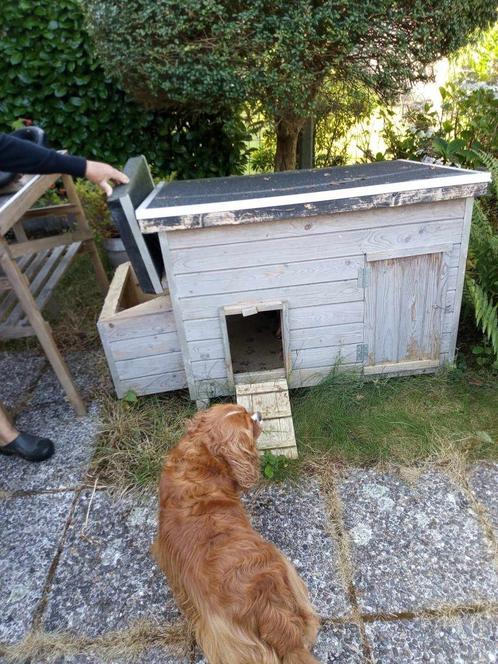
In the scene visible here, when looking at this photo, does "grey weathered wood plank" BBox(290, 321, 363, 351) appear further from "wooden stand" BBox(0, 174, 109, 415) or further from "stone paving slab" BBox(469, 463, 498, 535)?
"wooden stand" BBox(0, 174, 109, 415)

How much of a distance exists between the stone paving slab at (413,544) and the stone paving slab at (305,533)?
0.34ft

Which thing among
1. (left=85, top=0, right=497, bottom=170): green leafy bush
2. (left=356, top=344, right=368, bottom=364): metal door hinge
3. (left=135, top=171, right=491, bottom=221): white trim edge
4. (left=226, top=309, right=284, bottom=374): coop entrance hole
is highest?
(left=85, top=0, right=497, bottom=170): green leafy bush

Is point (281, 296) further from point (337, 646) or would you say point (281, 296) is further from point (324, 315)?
point (337, 646)

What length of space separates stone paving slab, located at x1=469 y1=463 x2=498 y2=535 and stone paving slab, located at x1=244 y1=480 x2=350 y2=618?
2.51 feet

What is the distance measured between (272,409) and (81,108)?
151 inches

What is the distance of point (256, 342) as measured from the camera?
11.4ft

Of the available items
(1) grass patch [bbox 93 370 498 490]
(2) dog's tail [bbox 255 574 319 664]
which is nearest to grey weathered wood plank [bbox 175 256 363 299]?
(1) grass patch [bbox 93 370 498 490]

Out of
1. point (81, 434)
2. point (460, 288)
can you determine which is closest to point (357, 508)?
point (460, 288)

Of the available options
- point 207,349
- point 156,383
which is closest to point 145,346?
point 156,383

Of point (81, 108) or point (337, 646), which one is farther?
point (81, 108)

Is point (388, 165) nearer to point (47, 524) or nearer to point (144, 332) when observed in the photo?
point (144, 332)

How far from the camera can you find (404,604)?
186 centimetres

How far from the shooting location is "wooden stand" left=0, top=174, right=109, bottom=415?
8.29 feet

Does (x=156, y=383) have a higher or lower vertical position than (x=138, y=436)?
higher
